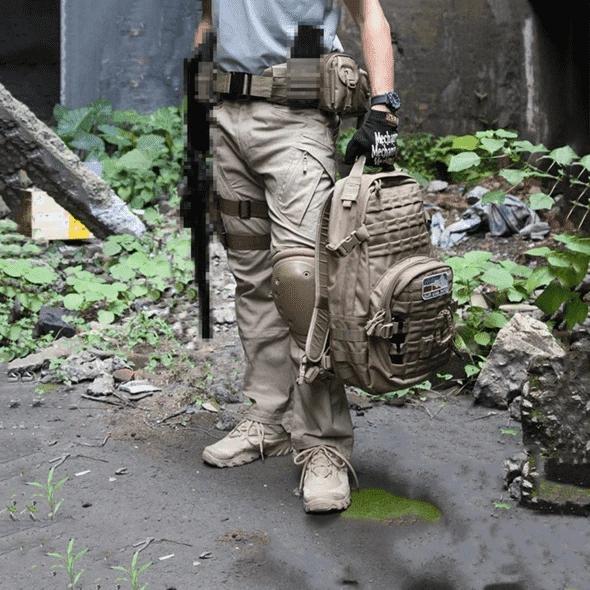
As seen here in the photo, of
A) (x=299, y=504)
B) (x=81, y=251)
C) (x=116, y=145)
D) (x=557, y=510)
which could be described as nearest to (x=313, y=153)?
(x=299, y=504)

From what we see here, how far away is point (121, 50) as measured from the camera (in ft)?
28.5

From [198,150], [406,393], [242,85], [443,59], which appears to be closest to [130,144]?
A: [443,59]

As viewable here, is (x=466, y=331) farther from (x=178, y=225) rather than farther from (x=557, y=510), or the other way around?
(x=178, y=225)

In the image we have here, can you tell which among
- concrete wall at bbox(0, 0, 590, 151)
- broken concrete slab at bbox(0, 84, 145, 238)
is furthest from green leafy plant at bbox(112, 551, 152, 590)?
concrete wall at bbox(0, 0, 590, 151)

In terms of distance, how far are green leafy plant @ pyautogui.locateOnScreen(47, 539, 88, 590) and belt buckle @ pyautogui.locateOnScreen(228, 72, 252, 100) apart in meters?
1.49

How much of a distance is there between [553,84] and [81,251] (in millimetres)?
3315

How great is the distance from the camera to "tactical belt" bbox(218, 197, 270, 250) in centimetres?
376

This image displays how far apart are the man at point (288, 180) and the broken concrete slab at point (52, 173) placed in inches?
113

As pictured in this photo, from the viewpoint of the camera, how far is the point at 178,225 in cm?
693

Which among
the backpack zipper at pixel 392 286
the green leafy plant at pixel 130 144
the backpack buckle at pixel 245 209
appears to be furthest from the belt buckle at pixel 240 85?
the green leafy plant at pixel 130 144

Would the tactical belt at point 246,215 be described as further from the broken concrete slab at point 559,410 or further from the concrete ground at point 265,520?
the broken concrete slab at point 559,410

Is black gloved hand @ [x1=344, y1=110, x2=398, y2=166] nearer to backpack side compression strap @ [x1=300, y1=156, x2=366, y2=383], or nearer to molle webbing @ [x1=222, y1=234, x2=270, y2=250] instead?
backpack side compression strap @ [x1=300, y1=156, x2=366, y2=383]

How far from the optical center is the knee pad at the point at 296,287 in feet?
11.3

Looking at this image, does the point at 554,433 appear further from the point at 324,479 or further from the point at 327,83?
the point at 327,83
